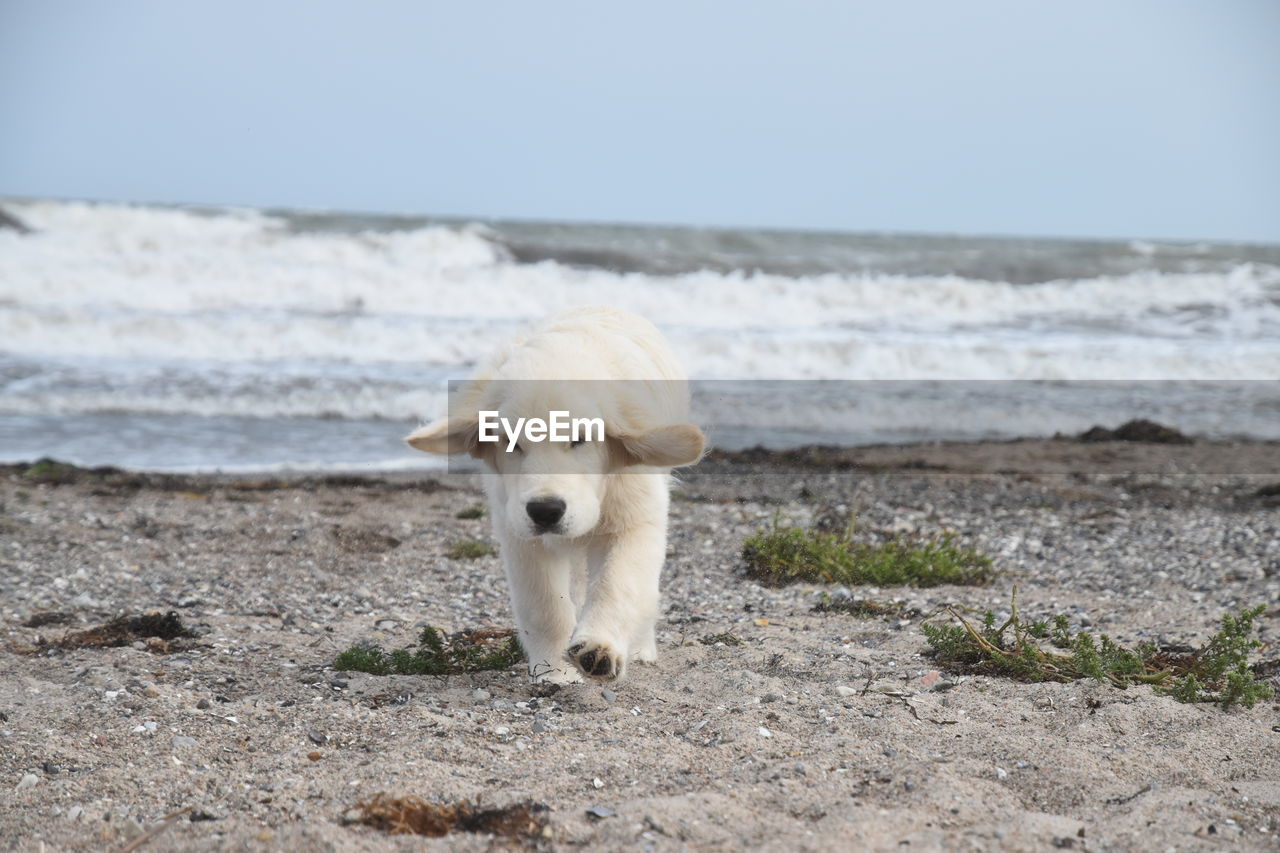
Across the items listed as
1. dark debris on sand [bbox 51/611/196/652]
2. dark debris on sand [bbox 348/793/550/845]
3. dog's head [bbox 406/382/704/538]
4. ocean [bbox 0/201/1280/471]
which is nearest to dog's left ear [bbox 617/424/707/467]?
dog's head [bbox 406/382/704/538]

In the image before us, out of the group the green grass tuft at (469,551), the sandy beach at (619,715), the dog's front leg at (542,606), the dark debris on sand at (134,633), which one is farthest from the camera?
the green grass tuft at (469,551)

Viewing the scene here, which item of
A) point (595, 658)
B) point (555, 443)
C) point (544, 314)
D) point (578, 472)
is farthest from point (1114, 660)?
point (544, 314)

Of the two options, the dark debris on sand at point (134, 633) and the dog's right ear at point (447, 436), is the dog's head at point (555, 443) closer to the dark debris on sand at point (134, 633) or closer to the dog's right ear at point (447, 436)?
the dog's right ear at point (447, 436)

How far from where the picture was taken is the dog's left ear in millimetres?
4262

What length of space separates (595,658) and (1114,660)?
2.15 metres

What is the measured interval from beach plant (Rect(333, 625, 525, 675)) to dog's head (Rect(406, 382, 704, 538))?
92 cm

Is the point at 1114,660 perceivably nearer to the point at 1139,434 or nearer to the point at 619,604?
the point at 619,604

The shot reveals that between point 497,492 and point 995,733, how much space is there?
2112 mm

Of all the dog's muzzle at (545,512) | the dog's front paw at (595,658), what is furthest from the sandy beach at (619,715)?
the dog's muzzle at (545,512)

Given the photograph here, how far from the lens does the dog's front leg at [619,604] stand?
4320mm

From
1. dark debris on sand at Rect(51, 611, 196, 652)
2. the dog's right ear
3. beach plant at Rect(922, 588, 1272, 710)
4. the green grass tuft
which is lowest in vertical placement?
the green grass tuft

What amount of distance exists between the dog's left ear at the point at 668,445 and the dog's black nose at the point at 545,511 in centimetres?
46

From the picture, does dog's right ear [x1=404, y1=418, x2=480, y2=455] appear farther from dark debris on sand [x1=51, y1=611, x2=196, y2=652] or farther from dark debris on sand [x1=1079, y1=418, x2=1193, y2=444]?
dark debris on sand [x1=1079, y1=418, x2=1193, y2=444]

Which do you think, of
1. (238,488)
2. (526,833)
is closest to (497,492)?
(526,833)
